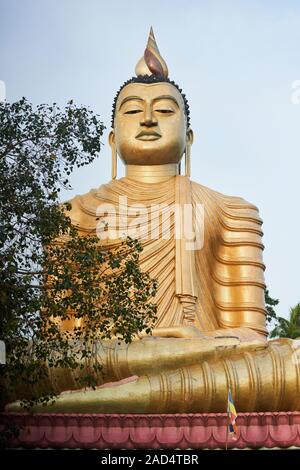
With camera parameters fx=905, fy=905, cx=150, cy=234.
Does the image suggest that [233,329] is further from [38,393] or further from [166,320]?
[38,393]

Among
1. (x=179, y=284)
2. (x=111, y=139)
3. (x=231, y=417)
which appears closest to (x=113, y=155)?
(x=111, y=139)

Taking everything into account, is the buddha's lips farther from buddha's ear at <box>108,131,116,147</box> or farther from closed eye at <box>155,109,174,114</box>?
buddha's ear at <box>108,131,116,147</box>

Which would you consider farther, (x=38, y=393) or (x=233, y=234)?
(x=233, y=234)

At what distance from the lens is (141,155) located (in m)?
11.2

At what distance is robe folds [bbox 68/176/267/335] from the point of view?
33.4 feet

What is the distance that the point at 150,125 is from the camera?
36.2 ft

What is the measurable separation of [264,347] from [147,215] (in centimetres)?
248

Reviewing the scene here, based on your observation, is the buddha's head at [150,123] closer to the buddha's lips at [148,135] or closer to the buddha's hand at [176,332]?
the buddha's lips at [148,135]

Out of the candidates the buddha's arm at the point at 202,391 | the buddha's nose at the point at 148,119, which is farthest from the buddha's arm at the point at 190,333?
the buddha's nose at the point at 148,119

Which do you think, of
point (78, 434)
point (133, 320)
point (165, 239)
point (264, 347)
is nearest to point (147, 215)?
point (165, 239)

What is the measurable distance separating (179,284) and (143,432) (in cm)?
220

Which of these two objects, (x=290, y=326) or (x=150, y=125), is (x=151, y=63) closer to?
(x=150, y=125)

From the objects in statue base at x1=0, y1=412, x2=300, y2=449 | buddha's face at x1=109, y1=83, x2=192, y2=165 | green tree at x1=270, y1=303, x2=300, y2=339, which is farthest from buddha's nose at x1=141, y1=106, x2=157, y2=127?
green tree at x1=270, y1=303, x2=300, y2=339
